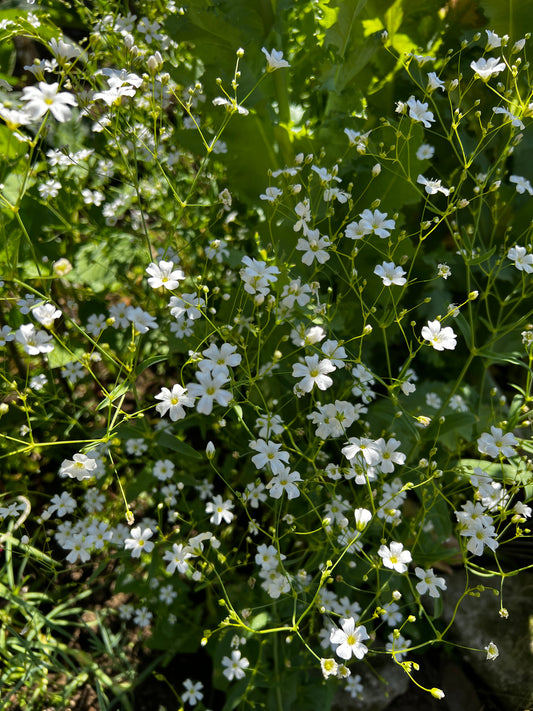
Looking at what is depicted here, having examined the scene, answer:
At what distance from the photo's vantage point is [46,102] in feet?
3.59

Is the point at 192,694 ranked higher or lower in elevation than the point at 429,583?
lower

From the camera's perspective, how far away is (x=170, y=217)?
2.38 m

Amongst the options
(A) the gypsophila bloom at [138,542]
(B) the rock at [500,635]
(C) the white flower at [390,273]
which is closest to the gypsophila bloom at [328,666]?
(A) the gypsophila bloom at [138,542]

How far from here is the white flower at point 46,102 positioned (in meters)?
1.07

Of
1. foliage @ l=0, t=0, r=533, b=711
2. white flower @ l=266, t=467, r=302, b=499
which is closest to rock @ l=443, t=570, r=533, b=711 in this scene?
foliage @ l=0, t=0, r=533, b=711

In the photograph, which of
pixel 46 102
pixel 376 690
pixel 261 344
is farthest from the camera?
pixel 376 690

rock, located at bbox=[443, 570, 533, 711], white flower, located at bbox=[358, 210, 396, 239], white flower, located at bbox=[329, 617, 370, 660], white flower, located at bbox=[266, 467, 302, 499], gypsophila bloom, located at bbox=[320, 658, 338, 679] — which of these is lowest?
rock, located at bbox=[443, 570, 533, 711]

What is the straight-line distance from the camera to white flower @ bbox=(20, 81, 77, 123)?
1066 millimetres

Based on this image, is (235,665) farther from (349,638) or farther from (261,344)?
(261,344)

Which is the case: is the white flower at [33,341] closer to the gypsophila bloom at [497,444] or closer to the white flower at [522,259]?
the gypsophila bloom at [497,444]

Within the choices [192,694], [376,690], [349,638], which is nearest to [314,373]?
[349,638]

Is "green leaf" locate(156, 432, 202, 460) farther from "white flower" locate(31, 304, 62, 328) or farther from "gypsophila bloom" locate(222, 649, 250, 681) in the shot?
"gypsophila bloom" locate(222, 649, 250, 681)

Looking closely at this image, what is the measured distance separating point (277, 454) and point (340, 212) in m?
1.01

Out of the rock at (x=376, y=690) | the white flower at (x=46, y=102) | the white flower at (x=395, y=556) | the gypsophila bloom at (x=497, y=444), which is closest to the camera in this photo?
the white flower at (x=46, y=102)
